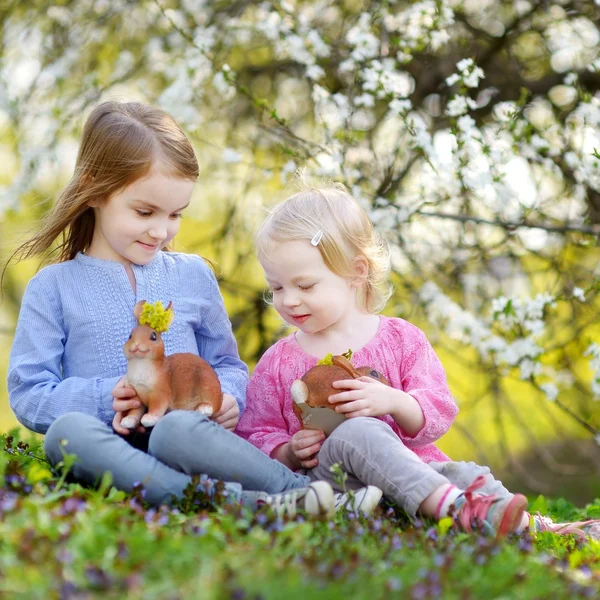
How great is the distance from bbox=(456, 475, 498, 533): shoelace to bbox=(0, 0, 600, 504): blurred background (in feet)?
5.27

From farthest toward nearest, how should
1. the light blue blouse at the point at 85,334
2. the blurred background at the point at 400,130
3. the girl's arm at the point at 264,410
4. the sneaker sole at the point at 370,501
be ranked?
the blurred background at the point at 400,130
the girl's arm at the point at 264,410
the light blue blouse at the point at 85,334
the sneaker sole at the point at 370,501

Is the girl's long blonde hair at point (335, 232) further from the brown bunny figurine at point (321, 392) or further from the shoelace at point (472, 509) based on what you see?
the shoelace at point (472, 509)

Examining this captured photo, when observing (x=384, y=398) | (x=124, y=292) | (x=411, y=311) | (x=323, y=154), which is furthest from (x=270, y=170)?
(x=384, y=398)

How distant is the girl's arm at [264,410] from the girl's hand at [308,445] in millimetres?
277

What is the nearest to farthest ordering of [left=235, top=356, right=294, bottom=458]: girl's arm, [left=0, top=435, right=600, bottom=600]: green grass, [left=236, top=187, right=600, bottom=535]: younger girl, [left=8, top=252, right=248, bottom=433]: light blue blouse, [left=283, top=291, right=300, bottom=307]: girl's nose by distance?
[left=0, top=435, right=600, bottom=600]: green grass
[left=236, top=187, right=600, bottom=535]: younger girl
[left=8, top=252, right=248, bottom=433]: light blue blouse
[left=283, top=291, right=300, bottom=307]: girl's nose
[left=235, top=356, right=294, bottom=458]: girl's arm

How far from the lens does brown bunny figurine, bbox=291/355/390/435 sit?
2961mm

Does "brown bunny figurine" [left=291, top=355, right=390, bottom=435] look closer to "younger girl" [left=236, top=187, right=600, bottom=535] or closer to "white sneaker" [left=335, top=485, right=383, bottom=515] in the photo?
"younger girl" [left=236, top=187, right=600, bottom=535]

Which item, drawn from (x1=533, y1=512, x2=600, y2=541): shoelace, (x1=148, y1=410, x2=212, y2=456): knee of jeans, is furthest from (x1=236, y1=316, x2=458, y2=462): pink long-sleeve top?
(x1=148, y1=410, x2=212, y2=456): knee of jeans

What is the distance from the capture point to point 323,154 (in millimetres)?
4594

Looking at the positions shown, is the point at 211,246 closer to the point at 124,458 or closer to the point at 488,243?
the point at 488,243

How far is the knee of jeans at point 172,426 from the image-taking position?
273 centimetres

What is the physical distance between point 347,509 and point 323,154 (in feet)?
7.65

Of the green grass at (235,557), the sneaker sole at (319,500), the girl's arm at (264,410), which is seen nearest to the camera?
the green grass at (235,557)

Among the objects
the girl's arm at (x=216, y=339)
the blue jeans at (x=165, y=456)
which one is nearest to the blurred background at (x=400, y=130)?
the girl's arm at (x=216, y=339)
